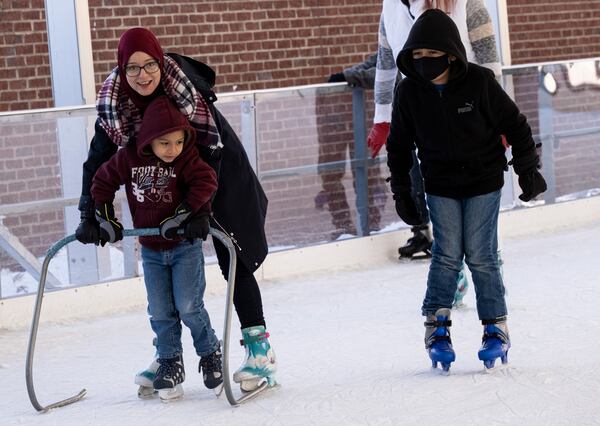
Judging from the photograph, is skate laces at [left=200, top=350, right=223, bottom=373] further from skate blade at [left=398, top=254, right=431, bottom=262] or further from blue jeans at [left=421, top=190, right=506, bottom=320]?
skate blade at [left=398, top=254, right=431, bottom=262]

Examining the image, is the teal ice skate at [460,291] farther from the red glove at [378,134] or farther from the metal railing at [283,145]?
the metal railing at [283,145]

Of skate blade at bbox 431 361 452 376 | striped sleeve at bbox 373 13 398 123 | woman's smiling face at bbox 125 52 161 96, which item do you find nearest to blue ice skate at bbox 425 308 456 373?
skate blade at bbox 431 361 452 376

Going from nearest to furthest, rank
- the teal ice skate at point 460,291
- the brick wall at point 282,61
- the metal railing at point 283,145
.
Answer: the teal ice skate at point 460,291 < the metal railing at point 283,145 < the brick wall at point 282,61

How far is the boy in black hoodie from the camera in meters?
4.60

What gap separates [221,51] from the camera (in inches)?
380

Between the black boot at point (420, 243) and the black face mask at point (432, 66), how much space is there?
121 inches

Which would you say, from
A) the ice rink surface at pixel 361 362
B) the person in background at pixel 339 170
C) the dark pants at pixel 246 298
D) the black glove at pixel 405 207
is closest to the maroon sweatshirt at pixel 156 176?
the dark pants at pixel 246 298

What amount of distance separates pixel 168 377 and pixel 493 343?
1.15 metres

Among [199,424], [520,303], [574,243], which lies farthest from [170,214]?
[574,243]

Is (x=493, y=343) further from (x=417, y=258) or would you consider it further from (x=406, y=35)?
(x=417, y=258)

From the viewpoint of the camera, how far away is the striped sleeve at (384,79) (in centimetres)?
614

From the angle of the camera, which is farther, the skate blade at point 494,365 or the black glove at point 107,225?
the skate blade at point 494,365

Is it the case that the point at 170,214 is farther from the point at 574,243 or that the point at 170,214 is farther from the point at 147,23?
the point at 147,23

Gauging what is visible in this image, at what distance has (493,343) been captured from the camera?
15.4 feet
